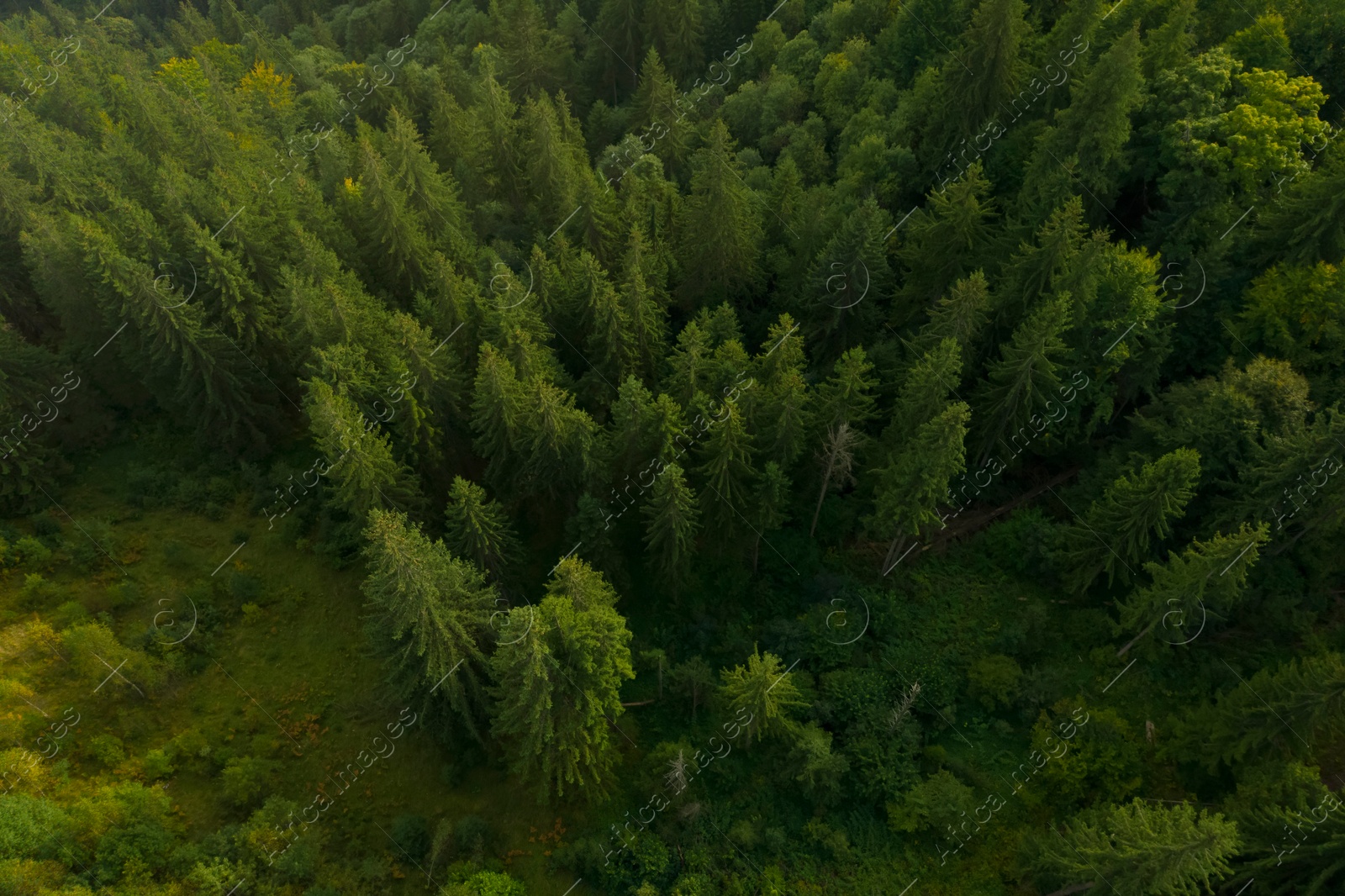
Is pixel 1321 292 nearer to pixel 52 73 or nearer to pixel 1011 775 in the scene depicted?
pixel 1011 775

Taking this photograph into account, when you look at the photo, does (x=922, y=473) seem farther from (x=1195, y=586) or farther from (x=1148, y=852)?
(x=1148, y=852)

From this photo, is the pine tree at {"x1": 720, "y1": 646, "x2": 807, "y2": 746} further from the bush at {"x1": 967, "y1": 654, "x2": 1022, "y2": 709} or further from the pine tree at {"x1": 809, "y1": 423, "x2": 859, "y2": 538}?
the pine tree at {"x1": 809, "y1": 423, "x2": 859, "y2": 538}

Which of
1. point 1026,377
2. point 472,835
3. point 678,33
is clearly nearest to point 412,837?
point 472,835

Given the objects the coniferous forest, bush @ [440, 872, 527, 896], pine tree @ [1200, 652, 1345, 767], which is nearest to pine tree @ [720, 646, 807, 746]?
the coniferous forest

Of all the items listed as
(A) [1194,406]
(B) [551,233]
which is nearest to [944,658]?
(A) [1194,406]

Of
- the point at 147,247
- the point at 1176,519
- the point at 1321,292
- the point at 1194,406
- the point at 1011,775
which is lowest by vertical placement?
the point at 1011,775
